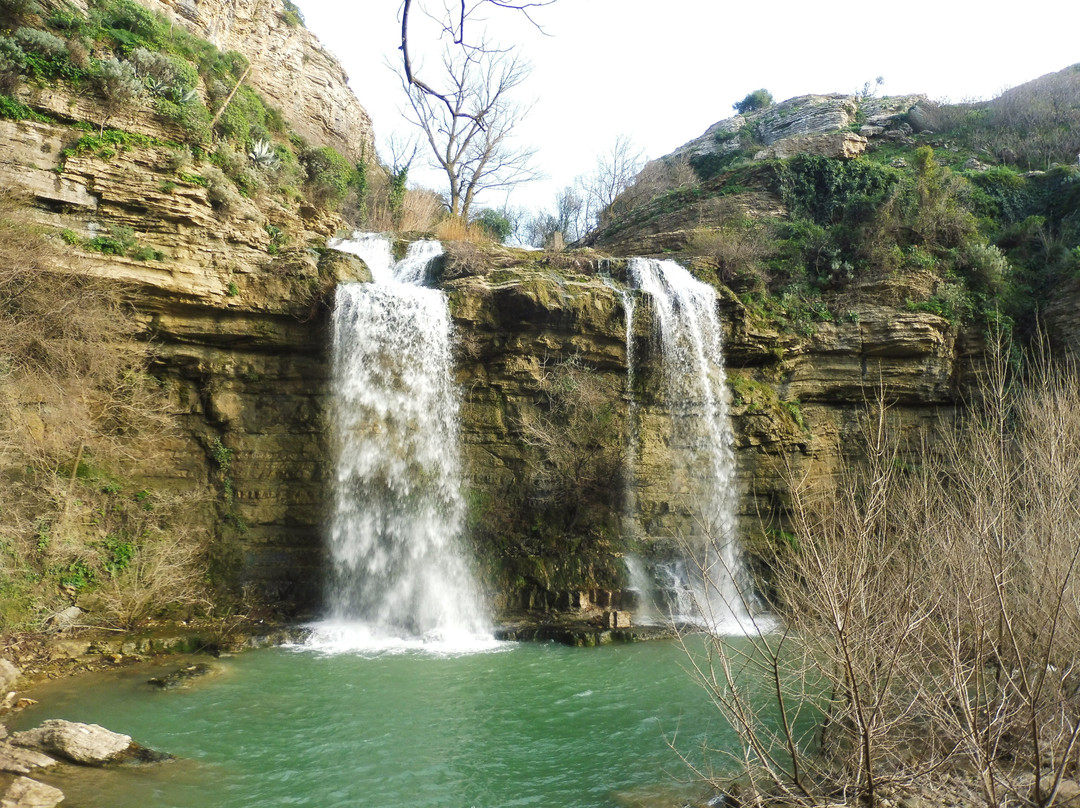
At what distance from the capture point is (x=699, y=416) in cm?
1473

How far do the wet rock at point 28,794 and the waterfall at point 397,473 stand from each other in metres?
6.35

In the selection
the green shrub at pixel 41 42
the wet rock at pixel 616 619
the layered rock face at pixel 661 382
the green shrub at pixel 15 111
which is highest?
the green shrub at pixel 41 42

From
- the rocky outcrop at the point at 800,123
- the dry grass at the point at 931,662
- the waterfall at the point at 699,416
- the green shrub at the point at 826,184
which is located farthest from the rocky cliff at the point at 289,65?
the dry grass at the point at 931,662

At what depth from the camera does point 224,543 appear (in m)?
12.8

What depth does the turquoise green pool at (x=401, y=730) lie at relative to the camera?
248 inches

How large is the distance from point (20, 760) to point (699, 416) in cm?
1218

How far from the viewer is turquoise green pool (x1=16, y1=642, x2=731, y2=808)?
6.31 metres

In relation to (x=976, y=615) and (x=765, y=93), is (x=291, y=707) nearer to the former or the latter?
(x=976, y=615)

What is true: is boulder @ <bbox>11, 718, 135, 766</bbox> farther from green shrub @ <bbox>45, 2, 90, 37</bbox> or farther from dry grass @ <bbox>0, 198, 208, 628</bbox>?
green shrub @ <bbox>45, 2, 90, 37</bbox>

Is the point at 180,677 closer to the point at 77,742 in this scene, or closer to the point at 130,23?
the point at 77,742

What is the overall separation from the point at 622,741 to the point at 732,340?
10.1 meters

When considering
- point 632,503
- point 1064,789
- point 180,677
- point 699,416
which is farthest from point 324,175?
point 1064,789

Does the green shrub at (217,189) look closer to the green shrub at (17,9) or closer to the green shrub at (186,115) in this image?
the green shrub at (186,115)

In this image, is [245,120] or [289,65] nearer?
[245,120]
